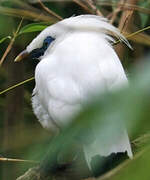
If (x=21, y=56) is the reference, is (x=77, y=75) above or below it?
above

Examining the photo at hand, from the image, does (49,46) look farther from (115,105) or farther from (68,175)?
(115,105)

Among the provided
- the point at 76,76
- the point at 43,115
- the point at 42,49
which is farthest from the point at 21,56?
the point at 76,76

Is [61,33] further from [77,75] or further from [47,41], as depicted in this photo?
[77,75]

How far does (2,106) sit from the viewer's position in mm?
3002

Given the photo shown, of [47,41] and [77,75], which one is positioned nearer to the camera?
[77,75]

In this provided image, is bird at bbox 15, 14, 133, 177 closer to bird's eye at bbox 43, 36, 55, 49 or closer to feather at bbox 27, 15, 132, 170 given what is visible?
feather at bbox 27, 15, 132, 170

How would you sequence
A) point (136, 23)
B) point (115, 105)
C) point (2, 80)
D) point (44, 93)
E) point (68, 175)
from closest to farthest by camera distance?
point (115, 105) → point (44, 93) → point (68, 175) → point (136, 23) → point (2, 80)

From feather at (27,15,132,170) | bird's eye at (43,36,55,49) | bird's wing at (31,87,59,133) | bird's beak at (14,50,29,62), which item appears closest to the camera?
feather at (27,15,132,170)

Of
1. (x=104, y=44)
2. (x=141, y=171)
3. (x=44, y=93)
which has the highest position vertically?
(x=141, y=171)

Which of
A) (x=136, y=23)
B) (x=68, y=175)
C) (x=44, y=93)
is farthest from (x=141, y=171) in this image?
(x=136, y=23)

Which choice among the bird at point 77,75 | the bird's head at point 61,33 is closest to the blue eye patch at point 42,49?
the bird's head at point 61,33

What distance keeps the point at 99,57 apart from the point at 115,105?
0.94 meters

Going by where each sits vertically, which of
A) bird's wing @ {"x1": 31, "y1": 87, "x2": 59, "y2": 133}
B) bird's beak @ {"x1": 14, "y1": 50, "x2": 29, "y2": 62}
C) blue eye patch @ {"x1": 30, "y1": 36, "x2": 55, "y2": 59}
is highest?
blue eye patch @ {"x1": 30, "y1": 36, "x2": 55, "y2": 59}

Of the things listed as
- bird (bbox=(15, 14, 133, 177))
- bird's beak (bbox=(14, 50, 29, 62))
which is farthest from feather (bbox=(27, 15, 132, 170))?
bird's beak (bbox=(14, 50, 29, 62))
